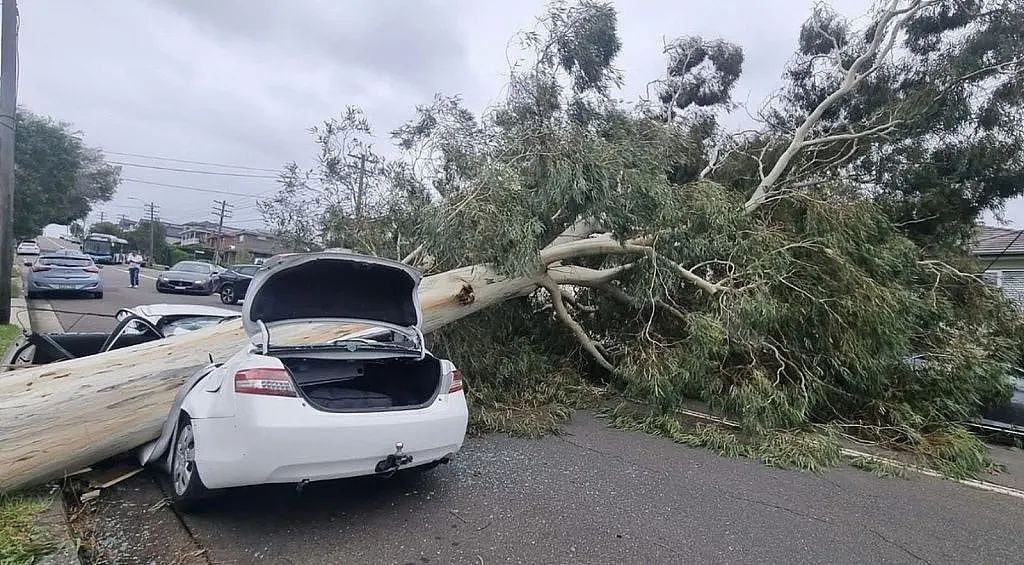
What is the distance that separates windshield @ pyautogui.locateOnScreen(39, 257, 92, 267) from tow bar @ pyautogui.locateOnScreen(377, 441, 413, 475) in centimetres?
1689

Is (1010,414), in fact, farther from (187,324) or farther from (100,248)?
(100,248)

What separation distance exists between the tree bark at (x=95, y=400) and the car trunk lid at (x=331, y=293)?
30cm

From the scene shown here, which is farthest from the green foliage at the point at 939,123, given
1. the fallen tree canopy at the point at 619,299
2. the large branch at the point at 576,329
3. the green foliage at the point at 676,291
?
the large branch at the point at 576,329

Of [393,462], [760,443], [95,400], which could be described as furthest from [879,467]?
[95,400]

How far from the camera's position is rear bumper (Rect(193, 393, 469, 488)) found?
118 inches

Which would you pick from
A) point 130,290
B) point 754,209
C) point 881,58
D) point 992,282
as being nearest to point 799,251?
point 754,209

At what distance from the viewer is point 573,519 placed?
148 inches

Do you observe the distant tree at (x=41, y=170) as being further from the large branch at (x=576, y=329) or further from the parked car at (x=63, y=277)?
the large branch at (x=576, y=329)

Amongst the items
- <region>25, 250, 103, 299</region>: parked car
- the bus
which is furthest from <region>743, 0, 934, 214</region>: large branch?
the bus

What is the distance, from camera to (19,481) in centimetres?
354

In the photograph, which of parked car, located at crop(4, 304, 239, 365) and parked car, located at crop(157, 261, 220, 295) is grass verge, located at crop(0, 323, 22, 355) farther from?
parked car, located at crop(157, 261, 220, 295)

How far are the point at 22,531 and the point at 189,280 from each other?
60.4 feet

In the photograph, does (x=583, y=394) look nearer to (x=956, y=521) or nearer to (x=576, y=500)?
(x=576, y=500)

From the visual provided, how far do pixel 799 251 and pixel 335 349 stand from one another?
5.81 m
